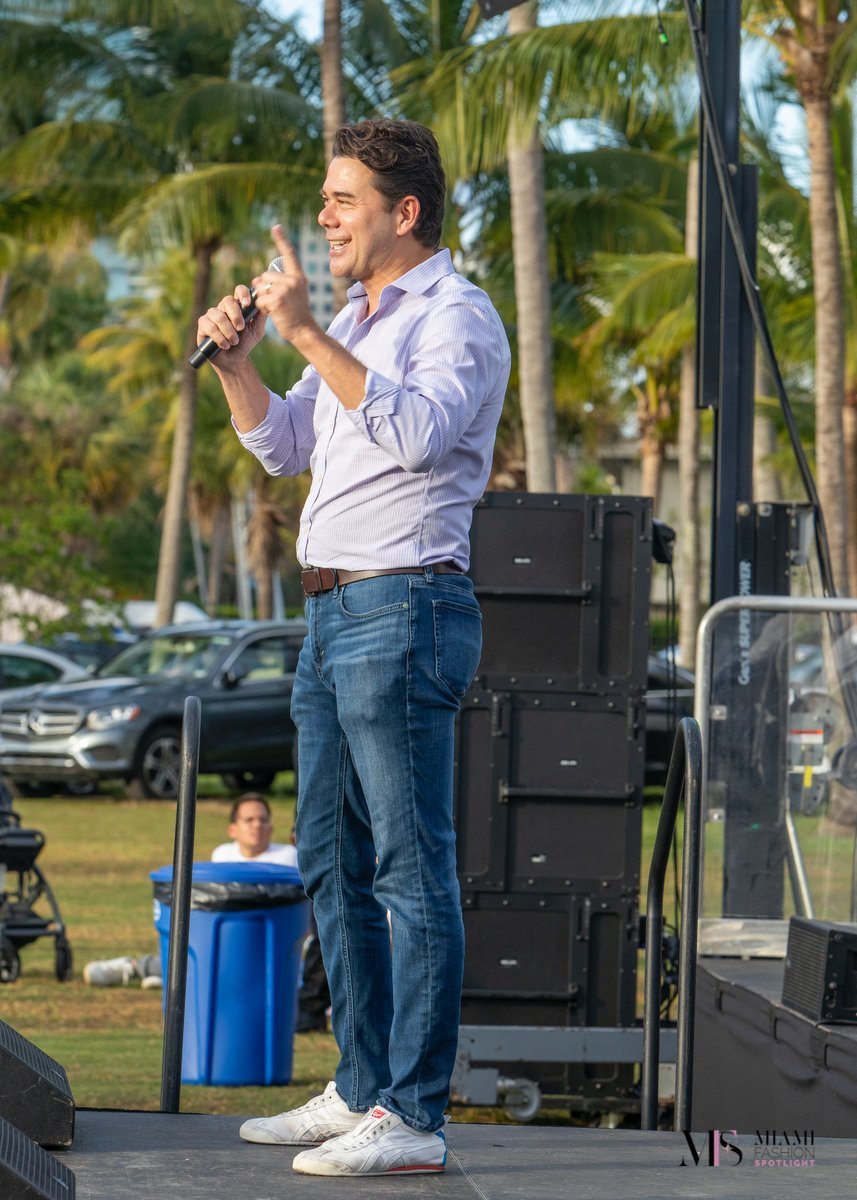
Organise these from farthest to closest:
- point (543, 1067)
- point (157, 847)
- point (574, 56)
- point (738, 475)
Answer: point (574, 56) < point (157, 847) < point (738, 475) < point (543, 1067)

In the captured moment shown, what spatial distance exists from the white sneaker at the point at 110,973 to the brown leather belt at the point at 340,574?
5856 millimetres

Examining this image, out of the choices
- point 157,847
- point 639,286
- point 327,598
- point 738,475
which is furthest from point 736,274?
Result: point 639,286

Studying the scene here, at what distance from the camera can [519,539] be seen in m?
6.65

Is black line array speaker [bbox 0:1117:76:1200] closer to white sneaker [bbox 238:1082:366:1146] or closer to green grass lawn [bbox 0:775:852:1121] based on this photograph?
white sneaker [bbox 238:1082:366:1146]

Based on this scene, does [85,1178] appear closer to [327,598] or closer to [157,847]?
[327,598]

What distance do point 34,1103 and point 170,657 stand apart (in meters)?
14.9

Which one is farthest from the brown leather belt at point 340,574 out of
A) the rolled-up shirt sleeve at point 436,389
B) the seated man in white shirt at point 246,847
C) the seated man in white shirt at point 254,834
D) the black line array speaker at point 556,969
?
the seated man in white shirt at point 254,834

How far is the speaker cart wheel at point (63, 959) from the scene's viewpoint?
909 centimetres

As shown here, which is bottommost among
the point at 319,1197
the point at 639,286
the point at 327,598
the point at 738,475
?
the point at 319,1197

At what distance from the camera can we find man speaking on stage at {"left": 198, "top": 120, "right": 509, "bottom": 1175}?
343 centimetres

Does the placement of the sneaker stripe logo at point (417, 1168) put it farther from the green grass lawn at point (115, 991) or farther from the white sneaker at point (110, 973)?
the white sneaker at point (110, 973)

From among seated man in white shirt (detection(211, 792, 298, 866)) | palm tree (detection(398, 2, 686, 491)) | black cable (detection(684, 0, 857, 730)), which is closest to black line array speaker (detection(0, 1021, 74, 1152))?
black cable (detection(684, 0, 857, 730))

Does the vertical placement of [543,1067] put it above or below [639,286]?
below

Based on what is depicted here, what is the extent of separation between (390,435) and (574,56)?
504 inches
